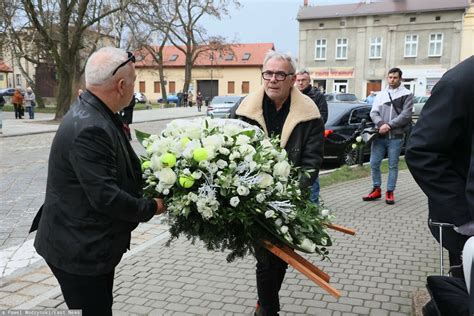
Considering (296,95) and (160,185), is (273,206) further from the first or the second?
(296,95)

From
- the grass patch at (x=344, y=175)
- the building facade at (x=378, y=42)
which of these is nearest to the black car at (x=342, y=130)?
the grass patch at (x=344, y=175)

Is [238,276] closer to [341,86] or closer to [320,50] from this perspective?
[341,86]

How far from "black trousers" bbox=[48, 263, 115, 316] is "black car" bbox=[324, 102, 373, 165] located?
8265 mm

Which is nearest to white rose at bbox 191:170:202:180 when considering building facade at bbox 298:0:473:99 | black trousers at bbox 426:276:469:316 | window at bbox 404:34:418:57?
black trousers at bbox 426:276:469:316

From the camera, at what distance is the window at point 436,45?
43.4 metres

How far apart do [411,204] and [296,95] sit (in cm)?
470

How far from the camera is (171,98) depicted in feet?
186

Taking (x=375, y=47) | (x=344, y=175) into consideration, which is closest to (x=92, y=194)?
(x=344, y=175)

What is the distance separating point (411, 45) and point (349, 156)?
125 feet

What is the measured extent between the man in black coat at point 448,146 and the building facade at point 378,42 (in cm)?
4143

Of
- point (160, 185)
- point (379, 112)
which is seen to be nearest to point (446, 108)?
point (160, 185)

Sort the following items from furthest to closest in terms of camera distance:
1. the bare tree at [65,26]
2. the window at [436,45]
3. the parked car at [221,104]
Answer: the window at [436,45]
the parked car at [221,104]
the bare tree at [65,26]

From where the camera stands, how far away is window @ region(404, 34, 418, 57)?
44344 millimetres

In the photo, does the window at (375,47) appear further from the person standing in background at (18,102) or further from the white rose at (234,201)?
the white rose at (234,201)
